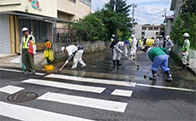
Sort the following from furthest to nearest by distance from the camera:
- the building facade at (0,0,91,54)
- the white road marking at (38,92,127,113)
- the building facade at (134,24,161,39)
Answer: the building facade at (134,24,161,39) < the building facade at (0,0,91,54) < the white road marking at (38,92,127,113)

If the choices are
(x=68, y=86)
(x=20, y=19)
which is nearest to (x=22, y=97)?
(x=68, y=86)

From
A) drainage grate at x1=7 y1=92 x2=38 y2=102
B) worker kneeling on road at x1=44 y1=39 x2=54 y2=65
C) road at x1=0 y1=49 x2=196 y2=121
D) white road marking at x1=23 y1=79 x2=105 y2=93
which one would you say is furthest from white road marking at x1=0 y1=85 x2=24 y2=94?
worker kneeling on road at x1=44 y1=39 x2=54 y2=65

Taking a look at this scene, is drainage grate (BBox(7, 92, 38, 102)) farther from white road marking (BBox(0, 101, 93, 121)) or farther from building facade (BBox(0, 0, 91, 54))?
building facade (BBox(0, 0, 91, 54))

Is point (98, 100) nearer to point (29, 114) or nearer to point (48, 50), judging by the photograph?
point (29, 114)

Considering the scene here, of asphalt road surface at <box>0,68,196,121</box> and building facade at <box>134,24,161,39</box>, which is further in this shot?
building facade at <box>134,24,161,39</box>

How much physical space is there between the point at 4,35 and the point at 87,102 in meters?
10.5

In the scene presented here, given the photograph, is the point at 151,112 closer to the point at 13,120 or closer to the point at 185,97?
the point at 185,97

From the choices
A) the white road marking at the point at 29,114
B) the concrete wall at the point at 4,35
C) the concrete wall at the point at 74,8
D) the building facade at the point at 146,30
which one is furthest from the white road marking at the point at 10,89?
the building facade at the point at 146,30

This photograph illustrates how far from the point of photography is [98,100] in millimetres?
4309

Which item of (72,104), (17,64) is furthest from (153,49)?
(17,64)

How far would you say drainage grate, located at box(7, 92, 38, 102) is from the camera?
4.37 m

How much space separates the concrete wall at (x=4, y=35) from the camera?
1169cm

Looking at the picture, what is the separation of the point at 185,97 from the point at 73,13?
1797 cm

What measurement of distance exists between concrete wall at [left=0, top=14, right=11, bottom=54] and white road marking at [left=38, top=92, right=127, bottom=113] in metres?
9.09
